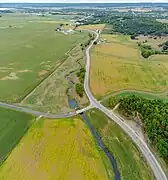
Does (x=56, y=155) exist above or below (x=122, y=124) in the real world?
above

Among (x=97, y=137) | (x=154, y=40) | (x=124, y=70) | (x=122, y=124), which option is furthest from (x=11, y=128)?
(x=154, y=40)

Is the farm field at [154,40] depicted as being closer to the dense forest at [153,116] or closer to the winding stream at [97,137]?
the winding stream at [97,137]

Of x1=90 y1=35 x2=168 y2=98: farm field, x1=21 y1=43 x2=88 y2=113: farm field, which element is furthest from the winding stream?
x1=90 y1=35 x2=168 y2=98: farm field

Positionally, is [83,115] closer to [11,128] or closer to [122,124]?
[122,124]

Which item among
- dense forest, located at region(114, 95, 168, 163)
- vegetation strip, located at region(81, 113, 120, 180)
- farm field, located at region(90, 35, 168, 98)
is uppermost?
dense forest, located at region(114, 95, 168, 163)

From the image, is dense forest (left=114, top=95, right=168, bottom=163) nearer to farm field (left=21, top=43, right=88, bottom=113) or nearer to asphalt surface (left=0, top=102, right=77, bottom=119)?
farm field (left=21, top=43, right=88, bottom=113)

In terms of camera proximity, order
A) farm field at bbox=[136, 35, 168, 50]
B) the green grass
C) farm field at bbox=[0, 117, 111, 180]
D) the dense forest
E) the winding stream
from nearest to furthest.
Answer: farm field at bbox=[0, 117, 111, 180] < the winding stream < the dense forest < the green grass < farm field at bbox=[136, 35, 168, 50]
